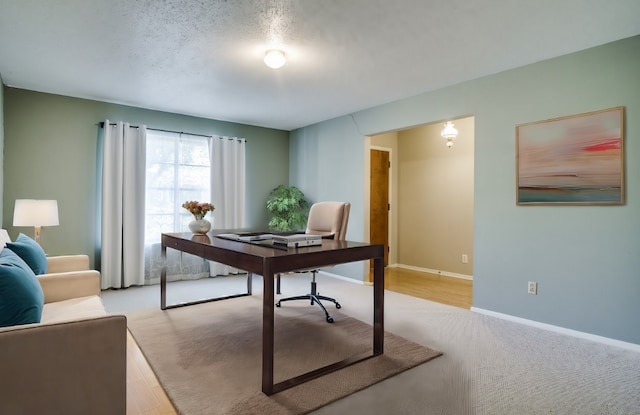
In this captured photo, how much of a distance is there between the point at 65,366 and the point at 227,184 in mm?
4292

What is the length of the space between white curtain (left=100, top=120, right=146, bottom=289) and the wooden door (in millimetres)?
3508

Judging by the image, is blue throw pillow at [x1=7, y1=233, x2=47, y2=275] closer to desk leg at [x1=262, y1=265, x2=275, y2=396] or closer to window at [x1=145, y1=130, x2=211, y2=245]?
desk leg at [x1=262, y1=265, x2=275, y2=396]

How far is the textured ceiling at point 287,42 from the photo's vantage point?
2.38 meters

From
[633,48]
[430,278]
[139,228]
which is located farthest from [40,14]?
[430,278]

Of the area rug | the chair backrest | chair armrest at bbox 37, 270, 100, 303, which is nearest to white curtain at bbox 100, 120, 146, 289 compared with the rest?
the area rug

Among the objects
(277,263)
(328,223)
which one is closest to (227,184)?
(328,223)

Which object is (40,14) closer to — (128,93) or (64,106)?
(128,93)

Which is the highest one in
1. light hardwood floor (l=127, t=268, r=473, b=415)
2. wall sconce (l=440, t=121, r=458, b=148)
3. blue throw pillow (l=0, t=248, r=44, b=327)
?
wall sconce (l=440, t=121, r=458, b=148)

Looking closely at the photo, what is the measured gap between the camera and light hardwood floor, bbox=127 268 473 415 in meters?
1.87

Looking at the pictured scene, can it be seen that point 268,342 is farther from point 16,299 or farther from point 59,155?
point 59,155

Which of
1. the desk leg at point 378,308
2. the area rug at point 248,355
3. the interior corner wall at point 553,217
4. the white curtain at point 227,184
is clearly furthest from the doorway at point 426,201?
the desk leg at point 378,308

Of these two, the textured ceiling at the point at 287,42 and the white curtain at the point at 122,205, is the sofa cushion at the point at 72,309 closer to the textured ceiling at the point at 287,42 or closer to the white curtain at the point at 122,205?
the textured ceiling at the point at 287,42

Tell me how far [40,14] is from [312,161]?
153 inches

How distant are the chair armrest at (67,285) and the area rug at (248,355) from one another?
0.53 m
